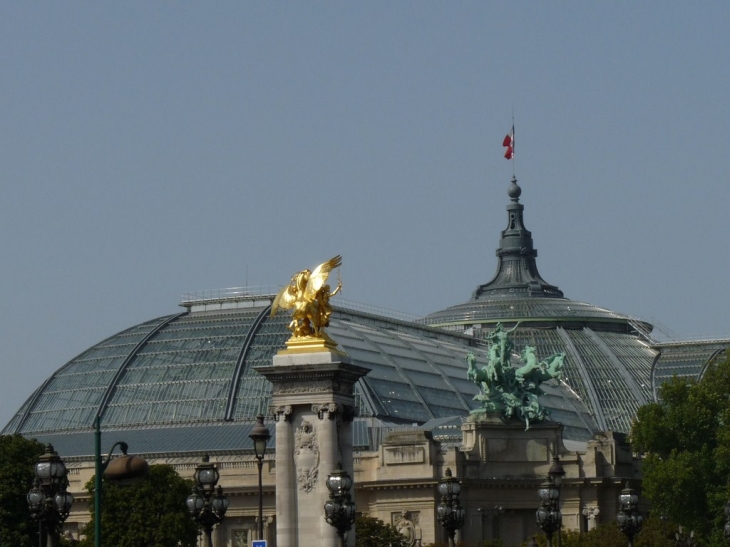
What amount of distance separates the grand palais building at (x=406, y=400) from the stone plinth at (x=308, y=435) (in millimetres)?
29869

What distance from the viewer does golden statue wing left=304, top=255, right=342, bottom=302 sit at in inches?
3359

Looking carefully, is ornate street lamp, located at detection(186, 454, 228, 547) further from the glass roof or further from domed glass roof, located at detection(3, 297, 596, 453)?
the glass roof

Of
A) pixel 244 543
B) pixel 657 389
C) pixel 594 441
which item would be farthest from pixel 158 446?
pixel 657 389

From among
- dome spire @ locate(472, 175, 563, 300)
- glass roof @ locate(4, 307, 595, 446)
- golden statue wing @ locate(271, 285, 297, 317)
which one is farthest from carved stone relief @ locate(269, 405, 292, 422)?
dome spire @ locate(472, 175, 563, 300)

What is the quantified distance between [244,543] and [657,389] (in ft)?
186

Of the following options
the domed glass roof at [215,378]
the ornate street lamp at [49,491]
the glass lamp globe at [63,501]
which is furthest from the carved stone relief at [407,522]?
the ornate street lamp at [49,491]

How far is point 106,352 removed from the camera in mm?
163625

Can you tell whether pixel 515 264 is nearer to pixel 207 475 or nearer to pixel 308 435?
pixel 308 435

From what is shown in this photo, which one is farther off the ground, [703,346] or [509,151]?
[509,151]

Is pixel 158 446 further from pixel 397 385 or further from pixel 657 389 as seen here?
pixel 657 389

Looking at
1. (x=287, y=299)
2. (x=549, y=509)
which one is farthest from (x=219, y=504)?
(x=287, y=299)

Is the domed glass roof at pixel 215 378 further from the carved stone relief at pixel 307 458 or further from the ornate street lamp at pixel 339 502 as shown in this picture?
the ornate street lamp at pixel 339 502

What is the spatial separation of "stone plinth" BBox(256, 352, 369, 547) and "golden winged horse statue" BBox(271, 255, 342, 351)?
82 cm

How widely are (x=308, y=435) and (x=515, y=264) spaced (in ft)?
356
